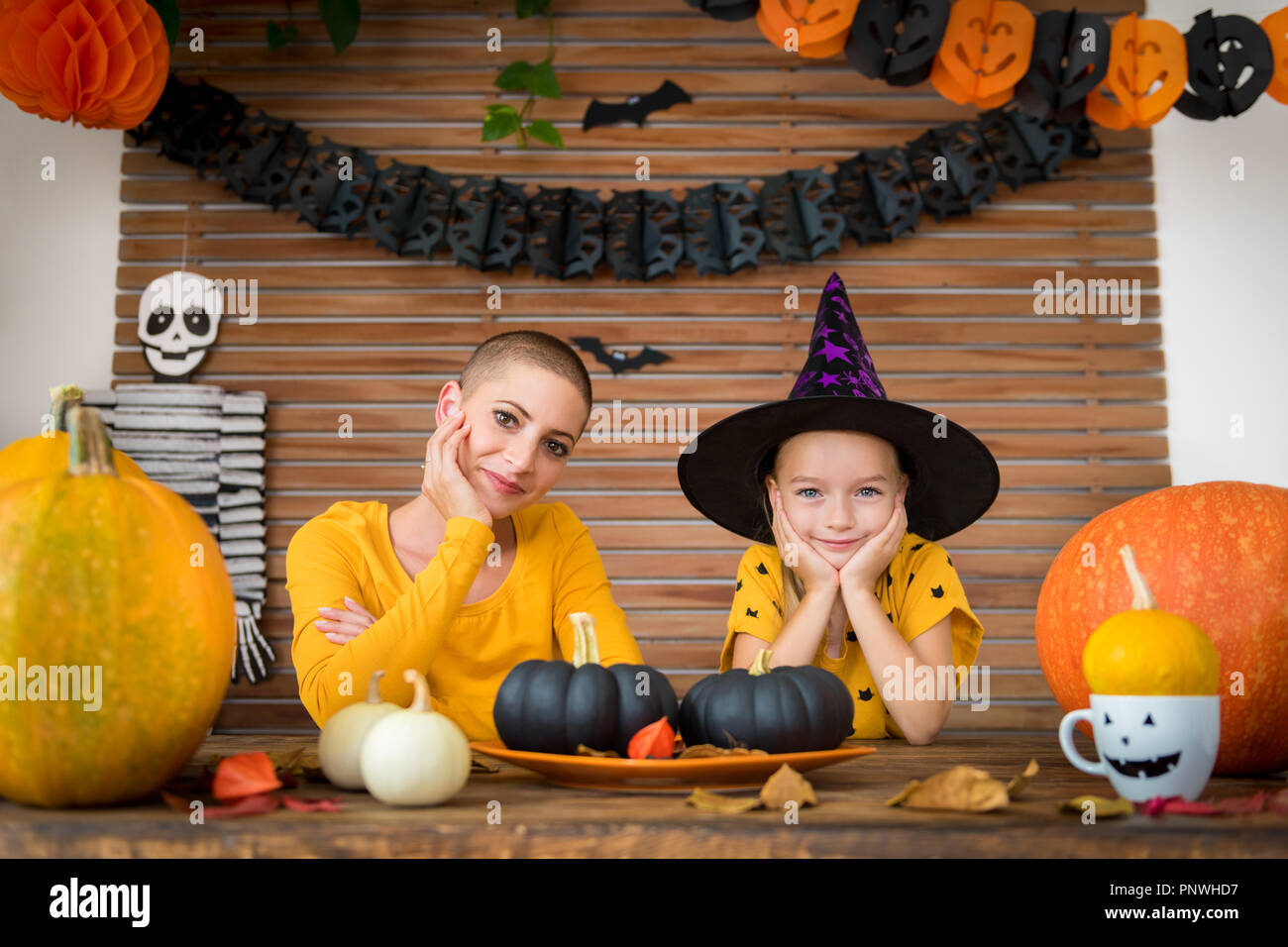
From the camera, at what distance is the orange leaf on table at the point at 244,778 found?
0.78m

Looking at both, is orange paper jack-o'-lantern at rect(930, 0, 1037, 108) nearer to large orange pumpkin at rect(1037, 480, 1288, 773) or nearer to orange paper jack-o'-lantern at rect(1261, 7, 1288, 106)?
orange paper jack-o'-lantern at rect(1261, 7, 1288, 106)

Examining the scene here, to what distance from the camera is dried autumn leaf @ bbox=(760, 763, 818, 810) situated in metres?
0.76

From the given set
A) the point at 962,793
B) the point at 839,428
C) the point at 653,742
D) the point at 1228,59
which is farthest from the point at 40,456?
the point at 1228,59

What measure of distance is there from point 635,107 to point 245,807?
277 centimetres

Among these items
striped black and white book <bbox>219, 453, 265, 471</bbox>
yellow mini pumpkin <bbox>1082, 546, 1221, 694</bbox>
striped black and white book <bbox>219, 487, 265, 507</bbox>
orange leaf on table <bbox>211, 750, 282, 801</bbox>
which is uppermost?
striped black and white book <bbox>219, 453, 265, 471</bbox>

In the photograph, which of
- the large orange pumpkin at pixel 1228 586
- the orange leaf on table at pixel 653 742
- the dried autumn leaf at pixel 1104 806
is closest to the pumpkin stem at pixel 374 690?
the orange leaf on table at pixel 653 742

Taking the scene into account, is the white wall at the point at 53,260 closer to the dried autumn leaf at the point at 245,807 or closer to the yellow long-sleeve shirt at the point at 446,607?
the yellow long-sleeve shirt at the point at 446,607

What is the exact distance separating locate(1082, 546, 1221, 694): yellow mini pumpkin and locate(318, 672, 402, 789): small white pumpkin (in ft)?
2.03

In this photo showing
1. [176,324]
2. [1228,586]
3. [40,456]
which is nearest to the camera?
[40,456]

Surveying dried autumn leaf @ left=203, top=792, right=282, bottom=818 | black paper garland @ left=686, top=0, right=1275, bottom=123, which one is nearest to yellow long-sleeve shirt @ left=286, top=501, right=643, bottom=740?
dried autumn leaf @ left=203, top=792, right=282, bottom=818

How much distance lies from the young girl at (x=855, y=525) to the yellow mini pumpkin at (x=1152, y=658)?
0.75 metres

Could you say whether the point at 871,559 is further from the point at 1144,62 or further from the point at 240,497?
the point at 240,497

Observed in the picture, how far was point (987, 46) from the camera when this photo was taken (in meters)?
2.28

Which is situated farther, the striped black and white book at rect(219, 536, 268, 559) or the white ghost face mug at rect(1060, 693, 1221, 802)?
the striped black and white book at rect(219, 536, 268, 559)
